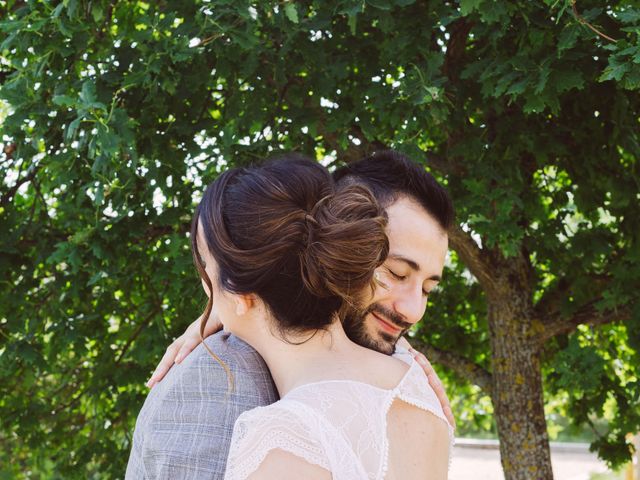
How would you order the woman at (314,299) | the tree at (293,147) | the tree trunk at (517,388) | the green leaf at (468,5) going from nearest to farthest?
the woman at (314,299) < the green leaf at (468,5) < the tree at (293,147) < the tree trunk at (517,388)

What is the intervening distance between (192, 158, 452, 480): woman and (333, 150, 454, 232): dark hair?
25.2 inches

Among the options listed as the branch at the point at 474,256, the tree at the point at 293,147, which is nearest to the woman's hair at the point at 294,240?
the tree at the point at 293,147

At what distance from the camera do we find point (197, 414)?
1.73 metres

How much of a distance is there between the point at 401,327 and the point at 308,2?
7.13ft

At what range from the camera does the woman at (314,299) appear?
1.63m

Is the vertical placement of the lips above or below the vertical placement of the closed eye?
below

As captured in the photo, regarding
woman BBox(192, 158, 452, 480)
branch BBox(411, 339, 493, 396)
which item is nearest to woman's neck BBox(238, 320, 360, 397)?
woman BBox(192, 158, 452, 480)

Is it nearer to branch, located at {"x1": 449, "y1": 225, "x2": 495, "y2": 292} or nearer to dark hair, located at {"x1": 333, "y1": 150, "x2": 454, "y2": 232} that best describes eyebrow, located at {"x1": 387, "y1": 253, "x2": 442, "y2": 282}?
dark hair, located at {"x1": 333, "y1": 150, "x2": 454, "y2": 232}

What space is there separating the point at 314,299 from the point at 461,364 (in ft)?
12.2

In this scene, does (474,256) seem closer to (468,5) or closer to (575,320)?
(575,320)

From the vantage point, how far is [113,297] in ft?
16.8

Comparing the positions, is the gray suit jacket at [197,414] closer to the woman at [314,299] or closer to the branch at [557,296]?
the woman at [314,299]

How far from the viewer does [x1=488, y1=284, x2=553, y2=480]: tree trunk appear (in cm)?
480

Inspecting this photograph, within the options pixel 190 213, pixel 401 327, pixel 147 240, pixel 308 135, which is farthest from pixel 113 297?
pixel 401 327
